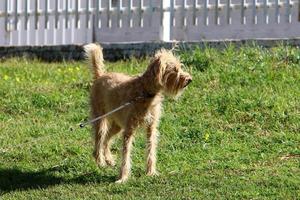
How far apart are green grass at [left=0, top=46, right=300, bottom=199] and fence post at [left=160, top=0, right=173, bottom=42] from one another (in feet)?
3.06

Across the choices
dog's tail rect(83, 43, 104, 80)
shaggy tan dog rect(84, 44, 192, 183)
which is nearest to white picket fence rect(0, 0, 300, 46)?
dog's tail rect(83, 43, 104, 80)

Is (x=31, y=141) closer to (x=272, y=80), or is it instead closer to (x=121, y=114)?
(x=121, y=114)

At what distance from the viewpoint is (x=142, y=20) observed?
1304cm

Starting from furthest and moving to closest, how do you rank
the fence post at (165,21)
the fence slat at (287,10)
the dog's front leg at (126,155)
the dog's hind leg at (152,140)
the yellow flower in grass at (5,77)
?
the fence post at (165,21), the fence slat at (287,10), the yellow flower in grass at (5,77), the dog's hind leg at (152,140), the dog's front leg at (126,155)

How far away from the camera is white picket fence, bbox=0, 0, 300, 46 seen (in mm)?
12383

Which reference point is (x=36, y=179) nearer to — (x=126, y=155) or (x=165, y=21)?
(x=126, y=155)

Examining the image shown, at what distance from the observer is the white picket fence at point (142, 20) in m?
12.4

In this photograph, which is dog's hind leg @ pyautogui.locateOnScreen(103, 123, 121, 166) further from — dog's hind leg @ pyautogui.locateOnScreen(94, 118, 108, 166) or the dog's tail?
the dog's tail

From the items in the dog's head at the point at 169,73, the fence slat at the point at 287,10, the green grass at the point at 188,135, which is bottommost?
the green grass at the point at 188,135

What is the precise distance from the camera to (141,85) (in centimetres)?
793

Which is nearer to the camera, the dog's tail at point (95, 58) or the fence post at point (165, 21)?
the dog's tail at point (95, 58)

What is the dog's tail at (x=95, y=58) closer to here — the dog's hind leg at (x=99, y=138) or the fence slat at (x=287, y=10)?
the dog's hind leg at (x=99, y=138)

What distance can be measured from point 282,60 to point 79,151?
342 centimetres

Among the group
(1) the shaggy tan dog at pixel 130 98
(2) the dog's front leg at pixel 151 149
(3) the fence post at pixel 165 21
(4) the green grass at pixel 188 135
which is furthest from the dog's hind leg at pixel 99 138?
(3) the fence post at pixel 165 21
